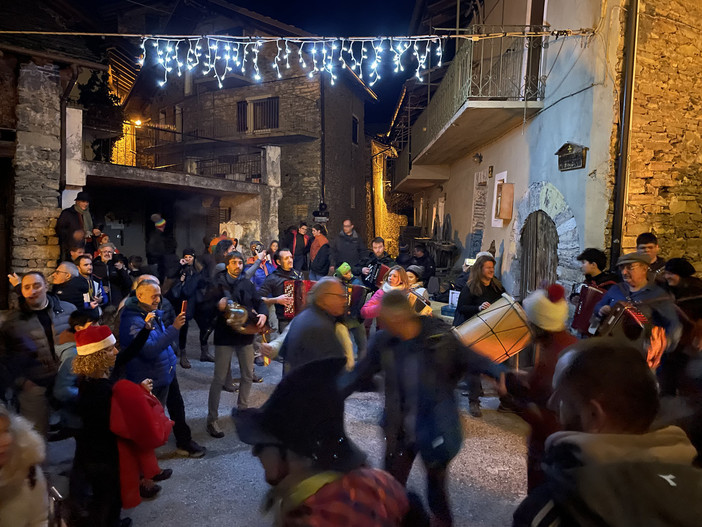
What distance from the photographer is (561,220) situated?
6766 mm

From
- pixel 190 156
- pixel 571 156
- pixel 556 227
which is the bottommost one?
pixel 556 227

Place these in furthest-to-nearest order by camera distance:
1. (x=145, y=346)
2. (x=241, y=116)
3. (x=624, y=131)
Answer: (x=241, y=116) < (x=624, y=131) < (x=145, y=346)

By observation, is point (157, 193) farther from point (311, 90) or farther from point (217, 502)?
point (217, 502)

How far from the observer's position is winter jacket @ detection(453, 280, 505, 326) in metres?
5.20

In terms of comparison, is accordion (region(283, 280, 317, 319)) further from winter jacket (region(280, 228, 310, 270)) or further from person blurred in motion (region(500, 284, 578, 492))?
winter jacket (region(280, 228, 310, 270))

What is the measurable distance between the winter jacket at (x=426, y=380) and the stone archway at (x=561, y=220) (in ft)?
13.6

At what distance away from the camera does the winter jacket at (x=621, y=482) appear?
134 cm

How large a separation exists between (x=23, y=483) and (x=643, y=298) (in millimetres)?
4751

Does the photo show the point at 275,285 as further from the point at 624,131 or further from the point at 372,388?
the point at 624,131

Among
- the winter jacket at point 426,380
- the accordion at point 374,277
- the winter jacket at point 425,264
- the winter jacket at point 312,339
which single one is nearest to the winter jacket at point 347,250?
the accordion at point 374,277

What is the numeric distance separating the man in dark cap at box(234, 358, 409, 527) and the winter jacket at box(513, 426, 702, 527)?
0.62 metres

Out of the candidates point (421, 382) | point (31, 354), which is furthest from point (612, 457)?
point (31, 354)

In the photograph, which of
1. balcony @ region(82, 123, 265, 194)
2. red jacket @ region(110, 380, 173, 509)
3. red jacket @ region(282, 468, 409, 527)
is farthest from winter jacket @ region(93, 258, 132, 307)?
red jacket @ region(282, 468, 409, 527)

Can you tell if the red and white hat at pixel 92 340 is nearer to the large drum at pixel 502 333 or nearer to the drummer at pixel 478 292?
the large drum at pixel 502 333
